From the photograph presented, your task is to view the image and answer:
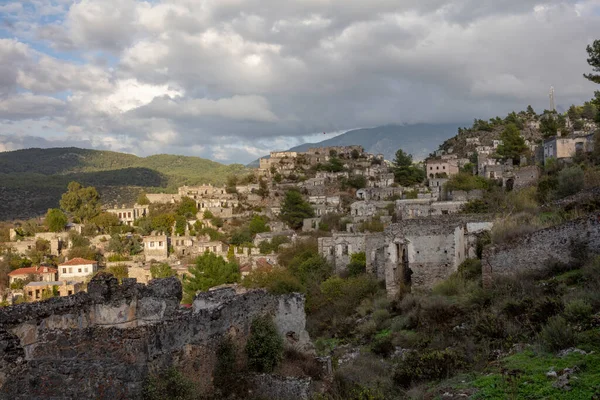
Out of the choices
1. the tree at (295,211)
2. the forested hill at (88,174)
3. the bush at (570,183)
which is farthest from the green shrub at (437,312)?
the forested hill at (88,174)

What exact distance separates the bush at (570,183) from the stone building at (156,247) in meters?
51.9

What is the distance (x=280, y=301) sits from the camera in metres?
13.7

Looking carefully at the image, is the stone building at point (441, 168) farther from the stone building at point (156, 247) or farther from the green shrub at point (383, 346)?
the green shrub at point (383, 346)

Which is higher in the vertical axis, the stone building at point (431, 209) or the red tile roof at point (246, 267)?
the stone building at point (431, 209)

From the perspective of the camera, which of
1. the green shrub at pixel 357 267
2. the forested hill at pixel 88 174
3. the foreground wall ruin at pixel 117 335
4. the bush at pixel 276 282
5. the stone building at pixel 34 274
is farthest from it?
the forested hill at pixel 88 174

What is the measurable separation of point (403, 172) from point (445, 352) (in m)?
65.0

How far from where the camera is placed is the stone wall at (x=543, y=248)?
13.7 meters

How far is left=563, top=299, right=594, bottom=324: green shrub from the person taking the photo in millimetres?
9984

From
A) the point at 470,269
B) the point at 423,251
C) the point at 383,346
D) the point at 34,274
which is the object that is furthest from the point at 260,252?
the point at 383,346

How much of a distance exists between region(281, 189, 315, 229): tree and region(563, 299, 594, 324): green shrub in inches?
2159

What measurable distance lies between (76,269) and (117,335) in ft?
178

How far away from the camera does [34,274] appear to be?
58500 mm

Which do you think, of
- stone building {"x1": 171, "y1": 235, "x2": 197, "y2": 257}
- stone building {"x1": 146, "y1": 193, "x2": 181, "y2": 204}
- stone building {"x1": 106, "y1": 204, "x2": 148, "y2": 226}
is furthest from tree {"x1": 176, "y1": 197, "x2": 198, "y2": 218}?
stone building {"x1": 171, "y1": 235, "x2": 197, "y2": 257}

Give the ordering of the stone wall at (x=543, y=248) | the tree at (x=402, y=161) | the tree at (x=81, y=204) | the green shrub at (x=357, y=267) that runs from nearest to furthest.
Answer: the stone wall at (x=543, y=248) < the green shrub at (x=357, y=267) < the tree at (x=402, y=161) < the tree at (x=81, y=204)
